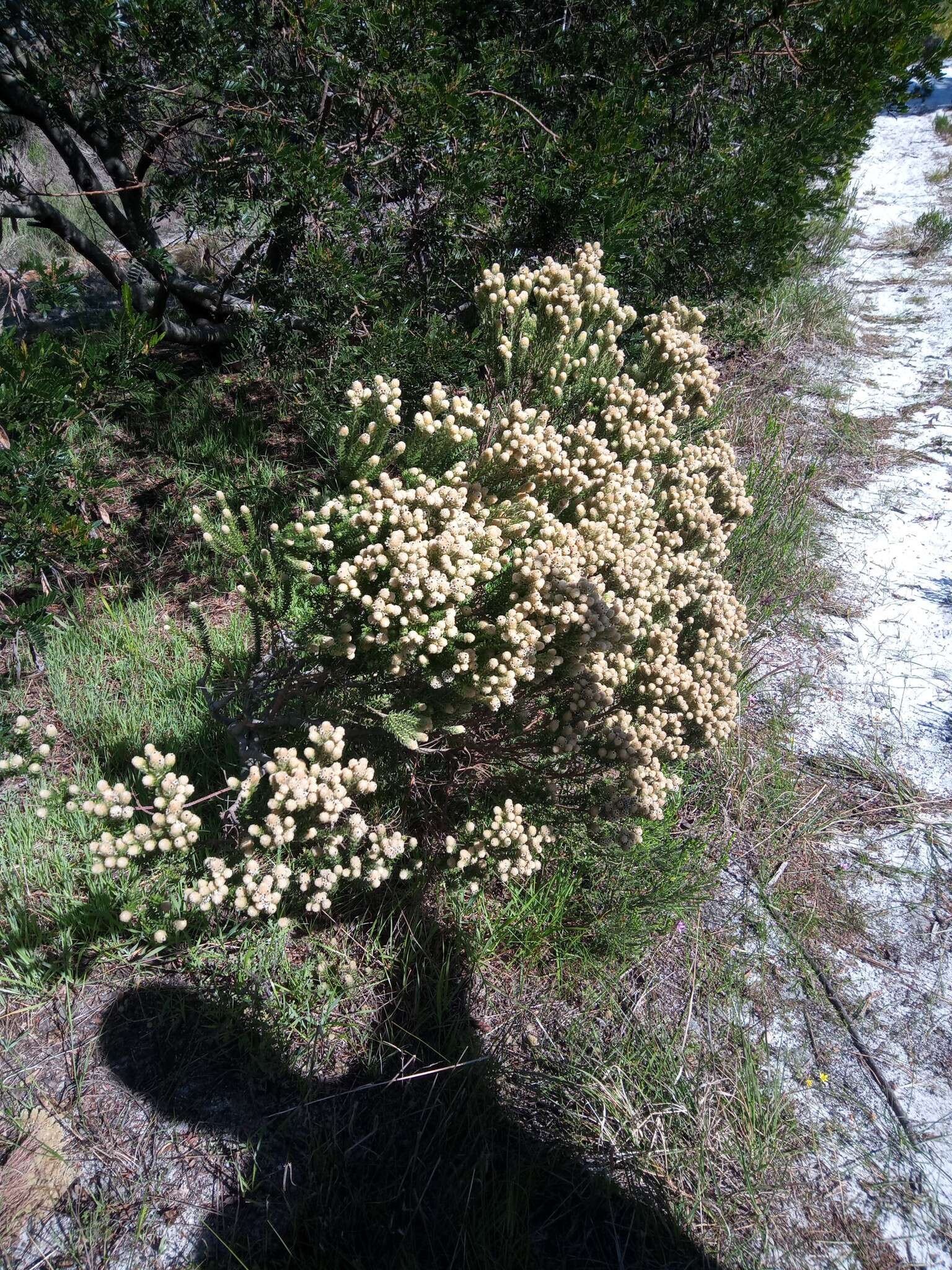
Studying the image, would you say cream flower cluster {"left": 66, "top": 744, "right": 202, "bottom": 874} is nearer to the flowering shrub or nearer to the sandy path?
the flowering shrub

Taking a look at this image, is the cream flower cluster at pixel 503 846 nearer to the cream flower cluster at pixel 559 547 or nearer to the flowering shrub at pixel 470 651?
the flowering shrub at pixel 470 651

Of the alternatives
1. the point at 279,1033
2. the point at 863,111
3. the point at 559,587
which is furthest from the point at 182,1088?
the point at 863,111

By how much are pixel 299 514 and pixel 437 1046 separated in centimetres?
207

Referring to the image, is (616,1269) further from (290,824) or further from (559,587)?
(559,587)

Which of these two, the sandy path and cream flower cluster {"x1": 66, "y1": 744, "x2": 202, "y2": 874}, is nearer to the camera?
cream flower cluster {"x1": 66, "y1": 744, "x2": 202, "y2": 874}

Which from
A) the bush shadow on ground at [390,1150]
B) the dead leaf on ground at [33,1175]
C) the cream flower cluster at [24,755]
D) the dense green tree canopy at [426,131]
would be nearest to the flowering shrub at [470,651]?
the cream flower cluster at [24,755]

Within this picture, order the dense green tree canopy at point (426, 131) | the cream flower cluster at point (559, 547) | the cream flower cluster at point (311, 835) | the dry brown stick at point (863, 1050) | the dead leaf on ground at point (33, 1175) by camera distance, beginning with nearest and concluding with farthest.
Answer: the dead leaf on ground at point (33, 1175) → the cream flower cluster at point (311, 835) → the cream flower cluster at point (559, 547) → the dry brown stick at point (863, 1050) → the dense green tree canopy at point (426, 131)

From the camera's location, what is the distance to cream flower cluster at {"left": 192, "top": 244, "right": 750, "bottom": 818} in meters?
2.00

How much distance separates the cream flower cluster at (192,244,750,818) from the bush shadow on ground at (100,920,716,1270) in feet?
2.98

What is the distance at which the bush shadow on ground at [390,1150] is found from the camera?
1.80m

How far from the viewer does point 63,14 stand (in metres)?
2.82

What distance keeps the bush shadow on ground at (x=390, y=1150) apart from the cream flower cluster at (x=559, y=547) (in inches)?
35.8

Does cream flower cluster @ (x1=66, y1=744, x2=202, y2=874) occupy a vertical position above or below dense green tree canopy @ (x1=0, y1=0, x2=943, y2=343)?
below

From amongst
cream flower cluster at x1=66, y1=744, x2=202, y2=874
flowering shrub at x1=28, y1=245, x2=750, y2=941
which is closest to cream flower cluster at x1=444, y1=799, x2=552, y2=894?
flowering shrub at x1=28, y1=245, x2=750, y2=941
